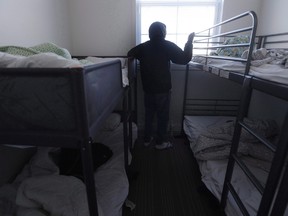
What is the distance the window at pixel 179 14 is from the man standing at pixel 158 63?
709 millimetres

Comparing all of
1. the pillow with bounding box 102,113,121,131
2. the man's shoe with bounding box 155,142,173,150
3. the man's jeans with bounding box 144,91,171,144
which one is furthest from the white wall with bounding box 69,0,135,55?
the man's shoe with bounding box 155,142,173,150


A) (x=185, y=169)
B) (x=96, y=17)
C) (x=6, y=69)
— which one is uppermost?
(x=96, y=17)

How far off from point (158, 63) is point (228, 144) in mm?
1074

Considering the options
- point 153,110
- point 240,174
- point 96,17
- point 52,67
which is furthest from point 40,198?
point 96,17

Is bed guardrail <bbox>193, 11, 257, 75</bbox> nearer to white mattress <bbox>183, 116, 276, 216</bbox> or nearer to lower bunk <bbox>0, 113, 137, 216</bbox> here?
white mattress <bbox>183, 116, 276, 216</bbox>

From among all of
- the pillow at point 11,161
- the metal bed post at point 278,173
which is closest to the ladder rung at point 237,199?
the metal bed post at point 278,173

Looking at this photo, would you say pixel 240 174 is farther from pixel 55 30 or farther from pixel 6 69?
pixel 55 30

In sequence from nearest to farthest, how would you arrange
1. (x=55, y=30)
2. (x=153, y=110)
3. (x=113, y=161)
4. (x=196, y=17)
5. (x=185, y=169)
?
(x=113, y=161) → (x=185, y=169) → (x=55, y=30) → (x=153, y=110) → (x=196, y=17)

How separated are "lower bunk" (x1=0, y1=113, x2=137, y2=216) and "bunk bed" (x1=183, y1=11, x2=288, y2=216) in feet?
2.33

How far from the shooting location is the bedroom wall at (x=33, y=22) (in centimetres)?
154

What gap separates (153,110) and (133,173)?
2.75 feet

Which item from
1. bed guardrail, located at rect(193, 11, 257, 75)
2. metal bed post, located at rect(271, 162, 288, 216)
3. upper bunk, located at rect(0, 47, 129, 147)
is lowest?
metal bed post, located at rect(271, 162, 288, 216)

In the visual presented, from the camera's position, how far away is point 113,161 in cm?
162

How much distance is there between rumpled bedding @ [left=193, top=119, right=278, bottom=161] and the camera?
158 centimetres
